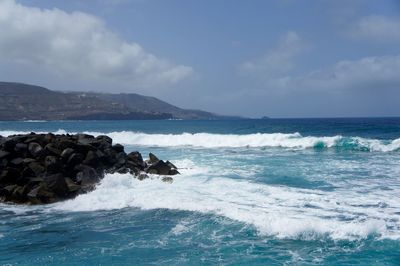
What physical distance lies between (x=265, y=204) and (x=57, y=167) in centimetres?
783

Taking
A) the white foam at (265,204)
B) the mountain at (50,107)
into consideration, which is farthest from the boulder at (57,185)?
the mountain at (50,107)

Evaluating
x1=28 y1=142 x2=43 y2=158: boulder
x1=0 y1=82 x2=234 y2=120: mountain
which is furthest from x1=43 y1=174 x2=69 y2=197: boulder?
x1=0 y1=82 x2=234 y2=120: mountain

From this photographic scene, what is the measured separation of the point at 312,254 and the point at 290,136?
1157 inches

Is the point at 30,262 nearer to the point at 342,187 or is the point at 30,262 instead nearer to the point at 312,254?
the point at 312,254

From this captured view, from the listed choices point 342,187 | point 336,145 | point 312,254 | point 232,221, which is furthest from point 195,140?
point 312,254

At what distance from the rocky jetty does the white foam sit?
719 mm

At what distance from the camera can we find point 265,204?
429 inches

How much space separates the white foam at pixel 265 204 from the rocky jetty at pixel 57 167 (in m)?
0.72

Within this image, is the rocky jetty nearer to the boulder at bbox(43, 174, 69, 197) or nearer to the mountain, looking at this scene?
the boulder at bbox(43, 174, 69, 197)

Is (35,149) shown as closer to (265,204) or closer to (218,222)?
(218,222)

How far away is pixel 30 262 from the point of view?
7262 mm

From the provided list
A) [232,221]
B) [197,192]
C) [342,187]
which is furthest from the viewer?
[342,187]

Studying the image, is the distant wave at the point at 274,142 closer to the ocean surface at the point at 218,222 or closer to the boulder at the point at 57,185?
the ocean surface at the point at 218,222

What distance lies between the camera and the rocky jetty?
1284cm
